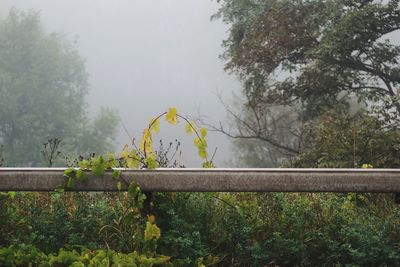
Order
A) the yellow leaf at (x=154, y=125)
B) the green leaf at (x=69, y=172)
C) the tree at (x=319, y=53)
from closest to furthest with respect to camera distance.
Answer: the green leaf at (x=69, y=172), the yellow leaf at (x=154, y=125), the tree at (x=319, y=53)

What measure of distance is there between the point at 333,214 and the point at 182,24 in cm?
15200

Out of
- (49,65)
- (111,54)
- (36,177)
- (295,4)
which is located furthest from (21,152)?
(111,54)

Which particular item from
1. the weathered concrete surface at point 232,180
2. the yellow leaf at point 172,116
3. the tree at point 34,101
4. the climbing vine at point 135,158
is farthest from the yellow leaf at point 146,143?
the tree at point 34,101

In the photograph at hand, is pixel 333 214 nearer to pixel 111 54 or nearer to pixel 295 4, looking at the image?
pixel 295 4

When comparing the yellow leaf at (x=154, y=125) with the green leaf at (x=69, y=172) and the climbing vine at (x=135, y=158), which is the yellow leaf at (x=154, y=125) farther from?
the green leaf at (x=69, y=172)

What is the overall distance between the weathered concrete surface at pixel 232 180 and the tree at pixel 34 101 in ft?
131

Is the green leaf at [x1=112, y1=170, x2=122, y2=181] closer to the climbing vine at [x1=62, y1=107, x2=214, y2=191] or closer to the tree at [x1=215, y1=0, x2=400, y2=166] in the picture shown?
the climbing vine at [x1=62, y1=107, x2=214, y2=191]

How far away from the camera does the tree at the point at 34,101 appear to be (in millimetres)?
42500

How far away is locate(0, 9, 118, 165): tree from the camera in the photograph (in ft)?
139

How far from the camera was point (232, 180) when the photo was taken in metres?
3.38

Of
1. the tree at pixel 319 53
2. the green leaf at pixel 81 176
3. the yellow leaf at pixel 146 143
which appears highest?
the tree at pixel 319 53

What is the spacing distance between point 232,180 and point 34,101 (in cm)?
4382

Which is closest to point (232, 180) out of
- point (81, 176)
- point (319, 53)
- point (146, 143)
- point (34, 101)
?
point (146, 143)

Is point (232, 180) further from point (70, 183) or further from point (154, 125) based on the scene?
point (70, 183)
